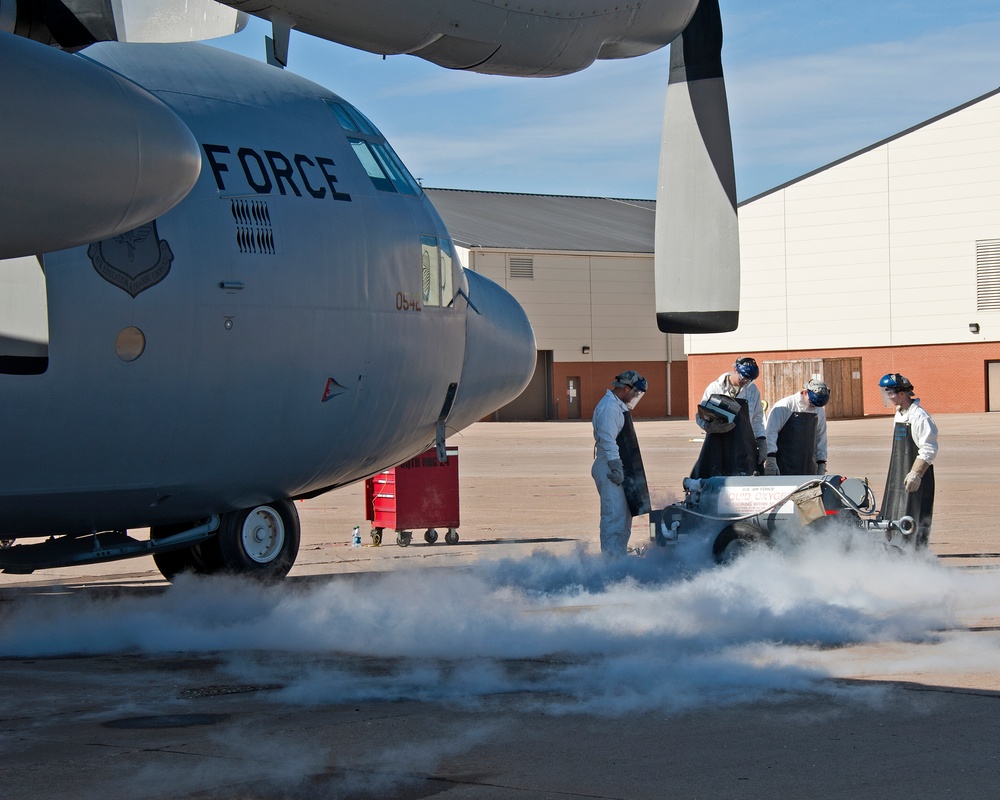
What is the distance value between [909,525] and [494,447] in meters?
29.1

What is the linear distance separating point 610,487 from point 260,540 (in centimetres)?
335

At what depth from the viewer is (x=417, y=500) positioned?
56.0 ft

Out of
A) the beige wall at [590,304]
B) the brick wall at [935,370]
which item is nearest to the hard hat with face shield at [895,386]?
the brick wall at [935,370]

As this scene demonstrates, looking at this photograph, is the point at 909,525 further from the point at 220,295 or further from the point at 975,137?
the point at 975,137

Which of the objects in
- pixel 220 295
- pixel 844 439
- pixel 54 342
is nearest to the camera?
pixel 54 342

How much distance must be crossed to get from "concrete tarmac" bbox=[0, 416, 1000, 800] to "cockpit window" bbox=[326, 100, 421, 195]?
3.67 metres

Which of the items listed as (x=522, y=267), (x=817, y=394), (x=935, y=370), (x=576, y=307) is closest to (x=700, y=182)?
(x=817, y=394)

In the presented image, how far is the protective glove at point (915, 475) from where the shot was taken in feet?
41.2

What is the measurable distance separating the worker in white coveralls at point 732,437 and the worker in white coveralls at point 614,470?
A: 84cm

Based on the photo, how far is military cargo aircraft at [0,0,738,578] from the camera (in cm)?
821

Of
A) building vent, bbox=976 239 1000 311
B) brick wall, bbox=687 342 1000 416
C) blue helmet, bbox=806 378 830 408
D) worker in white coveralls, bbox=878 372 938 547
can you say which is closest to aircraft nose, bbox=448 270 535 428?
blue helmet, bbox=806 378 830 408

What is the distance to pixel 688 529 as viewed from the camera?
12.5 m

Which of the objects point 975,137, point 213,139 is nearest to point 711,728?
point 213,139

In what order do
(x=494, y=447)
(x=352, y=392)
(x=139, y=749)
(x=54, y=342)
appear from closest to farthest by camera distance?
1. (x=139, y=749)
2. (x=54, y=342)
3. (x=352, y=392)
4. (x=494, y=447)
